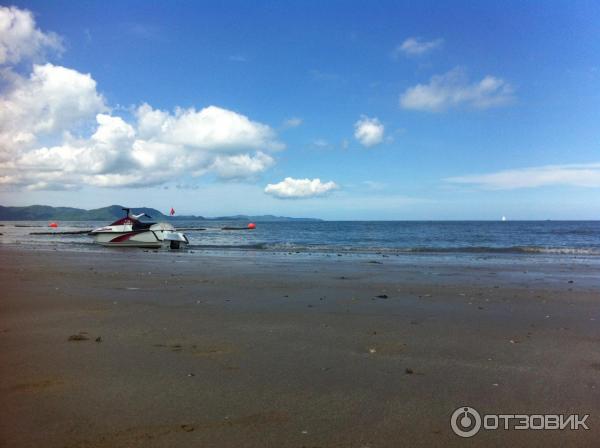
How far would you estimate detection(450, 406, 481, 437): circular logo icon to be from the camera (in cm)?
370

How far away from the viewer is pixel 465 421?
3.87 metres

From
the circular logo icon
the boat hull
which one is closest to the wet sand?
the circular logo icon

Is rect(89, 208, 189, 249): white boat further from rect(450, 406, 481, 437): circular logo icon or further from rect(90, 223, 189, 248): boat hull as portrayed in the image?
rect(450, 406, 481, 437): circular logo icon

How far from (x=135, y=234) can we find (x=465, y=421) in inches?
1301

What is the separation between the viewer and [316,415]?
3.91m

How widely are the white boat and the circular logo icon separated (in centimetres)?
3068

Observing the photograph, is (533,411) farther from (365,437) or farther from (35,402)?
(35,402)

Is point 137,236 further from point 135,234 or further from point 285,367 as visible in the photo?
point 285,367

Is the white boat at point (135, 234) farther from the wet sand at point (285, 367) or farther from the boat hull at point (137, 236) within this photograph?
the wet sand at point (285, 367)

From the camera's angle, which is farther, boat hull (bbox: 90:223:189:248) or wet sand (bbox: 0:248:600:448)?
boat hull (bbox: 90:223:189:248)

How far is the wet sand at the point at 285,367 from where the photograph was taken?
3629 millimetres

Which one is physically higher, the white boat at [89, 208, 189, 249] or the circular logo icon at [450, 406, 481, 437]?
the white boat at [89, 208, 189, 249]

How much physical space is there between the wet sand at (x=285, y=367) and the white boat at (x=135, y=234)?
23.7 metres

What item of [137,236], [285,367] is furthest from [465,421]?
[137,236]
